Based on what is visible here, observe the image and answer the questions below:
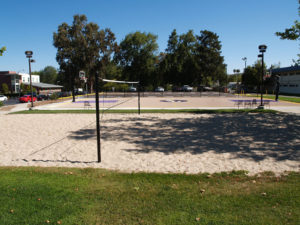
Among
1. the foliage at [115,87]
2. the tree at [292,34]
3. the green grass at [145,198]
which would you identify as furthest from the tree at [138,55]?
the green grass at [145,198]

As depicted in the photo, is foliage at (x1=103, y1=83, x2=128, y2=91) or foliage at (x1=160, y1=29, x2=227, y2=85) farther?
foliage at (x1=160, y1=29, x2=227, y2=85)

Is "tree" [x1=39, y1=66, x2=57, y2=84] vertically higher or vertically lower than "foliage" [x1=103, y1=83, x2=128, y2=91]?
higher

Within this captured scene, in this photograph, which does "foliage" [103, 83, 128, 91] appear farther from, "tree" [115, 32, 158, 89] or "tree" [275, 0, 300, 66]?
"tree" [275, 0, 300, 66]

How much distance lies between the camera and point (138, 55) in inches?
2906

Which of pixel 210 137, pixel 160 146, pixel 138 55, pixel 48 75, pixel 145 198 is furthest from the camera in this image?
pixel 48 75

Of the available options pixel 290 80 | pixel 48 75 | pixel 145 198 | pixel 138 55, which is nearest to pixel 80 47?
pixel 138 55

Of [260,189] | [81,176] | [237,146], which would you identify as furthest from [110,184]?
[237,146]

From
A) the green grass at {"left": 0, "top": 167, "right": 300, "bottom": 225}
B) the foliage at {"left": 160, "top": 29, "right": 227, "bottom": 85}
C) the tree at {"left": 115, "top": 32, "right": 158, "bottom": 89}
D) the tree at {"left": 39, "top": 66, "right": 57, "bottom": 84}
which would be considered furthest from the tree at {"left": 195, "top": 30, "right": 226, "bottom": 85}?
the tree at {"left": 39, "top": 66, "right": 57, "bottom": 84}

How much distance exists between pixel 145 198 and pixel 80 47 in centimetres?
5600

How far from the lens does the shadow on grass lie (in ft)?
27.9

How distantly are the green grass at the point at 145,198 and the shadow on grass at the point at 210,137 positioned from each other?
2.36 meters

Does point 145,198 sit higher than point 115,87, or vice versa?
point 115,87

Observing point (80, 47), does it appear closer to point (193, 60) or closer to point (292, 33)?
point (193, 60)

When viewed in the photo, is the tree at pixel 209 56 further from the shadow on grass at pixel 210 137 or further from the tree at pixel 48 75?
the tree at pixel 48 75
